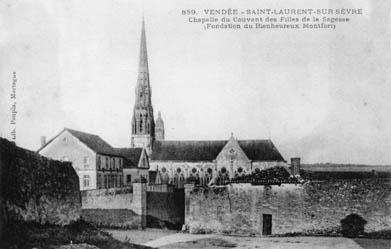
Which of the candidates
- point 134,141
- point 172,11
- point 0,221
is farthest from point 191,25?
point 134,141

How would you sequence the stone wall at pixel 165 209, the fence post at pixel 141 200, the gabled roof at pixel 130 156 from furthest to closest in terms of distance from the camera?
1. the gabled roof at pixel 130 156
2. the stone wall at pixel 165 209
3. the fence post at pixel 141 200

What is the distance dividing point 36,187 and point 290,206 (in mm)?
10414

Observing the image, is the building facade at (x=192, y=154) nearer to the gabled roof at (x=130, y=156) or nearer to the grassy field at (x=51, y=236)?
the gabled roof at (x=130, y=156)

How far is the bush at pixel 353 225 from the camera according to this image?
659 inches

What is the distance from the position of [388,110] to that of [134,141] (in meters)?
43.5

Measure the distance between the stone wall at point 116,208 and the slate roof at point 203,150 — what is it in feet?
91.0

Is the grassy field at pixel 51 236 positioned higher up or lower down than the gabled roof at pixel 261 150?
lower down

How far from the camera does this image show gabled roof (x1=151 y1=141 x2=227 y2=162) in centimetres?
4981

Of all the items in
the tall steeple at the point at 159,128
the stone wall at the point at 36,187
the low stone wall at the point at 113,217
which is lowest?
the low stone wall at the point at 113,217

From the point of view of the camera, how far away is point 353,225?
16828 mm

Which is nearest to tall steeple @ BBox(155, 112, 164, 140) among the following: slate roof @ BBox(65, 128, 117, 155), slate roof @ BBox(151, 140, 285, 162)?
slate roof @ BBox(151, 140, 285, 162)

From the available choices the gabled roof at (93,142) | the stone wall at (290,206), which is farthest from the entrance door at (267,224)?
the gabled roof at (93,142)

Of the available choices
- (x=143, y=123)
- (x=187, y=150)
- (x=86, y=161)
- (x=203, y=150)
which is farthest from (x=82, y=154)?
(x=143, y=123)

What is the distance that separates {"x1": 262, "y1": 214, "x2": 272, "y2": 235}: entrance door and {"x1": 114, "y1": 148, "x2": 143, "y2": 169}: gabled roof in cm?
2412
